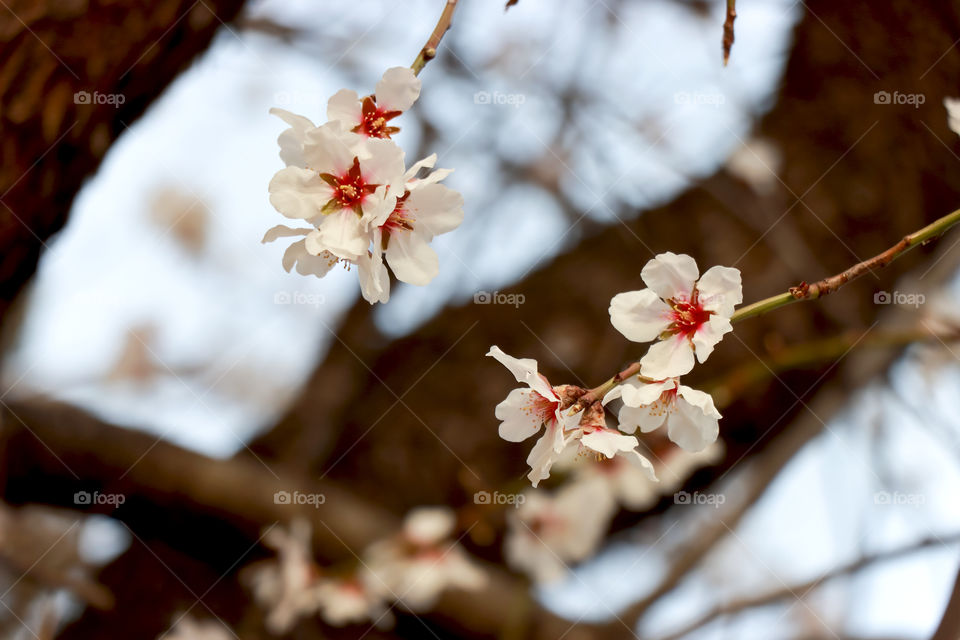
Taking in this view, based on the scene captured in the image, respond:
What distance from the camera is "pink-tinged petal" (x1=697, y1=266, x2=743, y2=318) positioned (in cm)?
45

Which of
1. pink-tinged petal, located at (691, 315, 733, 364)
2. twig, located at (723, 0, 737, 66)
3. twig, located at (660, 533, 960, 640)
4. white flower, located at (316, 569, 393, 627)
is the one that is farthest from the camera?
white flower, located at (316, 569, 393, 627)

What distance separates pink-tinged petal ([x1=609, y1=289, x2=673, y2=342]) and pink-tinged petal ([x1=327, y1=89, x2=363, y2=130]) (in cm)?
22

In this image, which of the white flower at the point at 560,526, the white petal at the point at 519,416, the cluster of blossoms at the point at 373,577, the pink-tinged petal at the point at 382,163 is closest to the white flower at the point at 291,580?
the cluster of blossoms at the point at 373,577

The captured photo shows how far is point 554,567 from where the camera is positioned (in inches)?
49.5

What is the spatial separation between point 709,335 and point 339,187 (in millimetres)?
256

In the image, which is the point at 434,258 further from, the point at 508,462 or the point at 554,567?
the point at 554,567

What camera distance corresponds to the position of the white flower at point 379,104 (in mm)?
441

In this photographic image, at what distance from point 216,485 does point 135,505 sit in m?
0.14

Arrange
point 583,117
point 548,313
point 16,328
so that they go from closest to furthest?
point 548,313
point 16,328
point 583,117

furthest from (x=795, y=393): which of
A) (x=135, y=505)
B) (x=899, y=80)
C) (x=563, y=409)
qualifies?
(x=135, y=505)

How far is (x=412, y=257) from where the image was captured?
472mm

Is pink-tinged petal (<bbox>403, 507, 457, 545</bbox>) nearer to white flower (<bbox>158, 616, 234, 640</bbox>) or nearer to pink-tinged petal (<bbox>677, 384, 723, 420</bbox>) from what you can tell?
white flower (<bbox>158, 616, 234, 640</bbox>)

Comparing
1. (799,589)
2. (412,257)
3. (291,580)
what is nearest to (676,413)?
(412,257)

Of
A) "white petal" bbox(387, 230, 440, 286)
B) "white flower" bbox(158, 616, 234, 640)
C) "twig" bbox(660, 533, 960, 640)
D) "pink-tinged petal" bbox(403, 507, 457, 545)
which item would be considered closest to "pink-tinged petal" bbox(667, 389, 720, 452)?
"white petal" bbox(387, 230, 440, 286)
